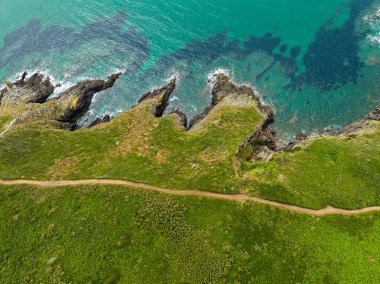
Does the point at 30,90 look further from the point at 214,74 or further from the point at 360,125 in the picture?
the point at 360,125


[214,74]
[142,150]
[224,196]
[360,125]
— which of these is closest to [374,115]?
[360,125]

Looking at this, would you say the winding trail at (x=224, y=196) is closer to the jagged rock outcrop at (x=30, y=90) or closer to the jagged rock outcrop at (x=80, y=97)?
the jagged rock outcrop at (x=80, y=97)

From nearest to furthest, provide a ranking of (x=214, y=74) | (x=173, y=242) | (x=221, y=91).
Answer: (x=173, y=242) < (x=221, y=91) < (x=214, y=74)

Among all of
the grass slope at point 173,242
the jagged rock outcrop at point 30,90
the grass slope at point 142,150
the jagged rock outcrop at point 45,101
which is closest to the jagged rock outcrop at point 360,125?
the grass slope at point 142,150

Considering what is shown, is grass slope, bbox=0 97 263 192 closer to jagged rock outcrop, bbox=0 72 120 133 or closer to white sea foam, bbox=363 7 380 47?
jagged rock outcrop, bbox=0 72 120 133

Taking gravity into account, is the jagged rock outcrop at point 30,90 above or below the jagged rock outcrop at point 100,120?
above

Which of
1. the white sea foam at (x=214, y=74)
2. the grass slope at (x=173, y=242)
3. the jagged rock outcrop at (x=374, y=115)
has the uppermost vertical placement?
the white sea foam at (x=214, y=74)

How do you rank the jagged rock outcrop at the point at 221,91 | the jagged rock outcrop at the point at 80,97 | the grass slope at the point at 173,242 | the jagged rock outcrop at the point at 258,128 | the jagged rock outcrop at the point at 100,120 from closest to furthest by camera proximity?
1. the grass slope at the point at 173,242
2. the jagged rock outcrop at the point at 258,128
3. the jagged rock outcrop at the point at 221,91
4. the jagged rock outcrop at the point at 100,120
5. the jagged rock outcrop at the point at 80,97
